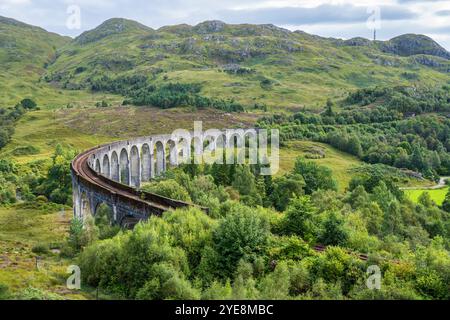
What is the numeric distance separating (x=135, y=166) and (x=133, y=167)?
54 centimetres

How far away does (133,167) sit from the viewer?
9738cm

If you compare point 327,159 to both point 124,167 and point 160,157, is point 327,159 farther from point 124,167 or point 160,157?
point 124,167

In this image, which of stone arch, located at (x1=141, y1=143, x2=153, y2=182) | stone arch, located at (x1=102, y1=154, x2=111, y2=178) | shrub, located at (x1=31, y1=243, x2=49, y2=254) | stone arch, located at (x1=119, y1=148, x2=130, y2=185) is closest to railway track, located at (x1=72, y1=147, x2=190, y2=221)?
shrub, located at (x1=31, y1=243, x2=49, y2=254)

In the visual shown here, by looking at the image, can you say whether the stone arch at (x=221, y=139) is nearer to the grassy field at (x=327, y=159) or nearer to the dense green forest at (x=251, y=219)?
the grassy field at (x=327, y=159)

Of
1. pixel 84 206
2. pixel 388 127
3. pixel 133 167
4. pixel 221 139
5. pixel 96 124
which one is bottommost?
pixel 133 167

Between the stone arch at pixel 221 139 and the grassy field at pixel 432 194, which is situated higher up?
the stone arch at pixel 221 139

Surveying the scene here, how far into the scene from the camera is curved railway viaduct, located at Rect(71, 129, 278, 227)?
48250 millimetres

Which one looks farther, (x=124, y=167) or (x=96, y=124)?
(x=96, y=124)

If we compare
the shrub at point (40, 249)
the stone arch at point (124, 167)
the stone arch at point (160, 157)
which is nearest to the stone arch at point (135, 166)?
the stone arch at point (124, 167)

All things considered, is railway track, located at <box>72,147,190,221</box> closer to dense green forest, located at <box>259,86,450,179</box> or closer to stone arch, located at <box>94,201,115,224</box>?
stone arch, located at <box>94,201,115,224</box>

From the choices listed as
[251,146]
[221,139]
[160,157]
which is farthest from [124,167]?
[221,139]

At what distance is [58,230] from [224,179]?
2781cm

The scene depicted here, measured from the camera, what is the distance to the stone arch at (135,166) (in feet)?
314
